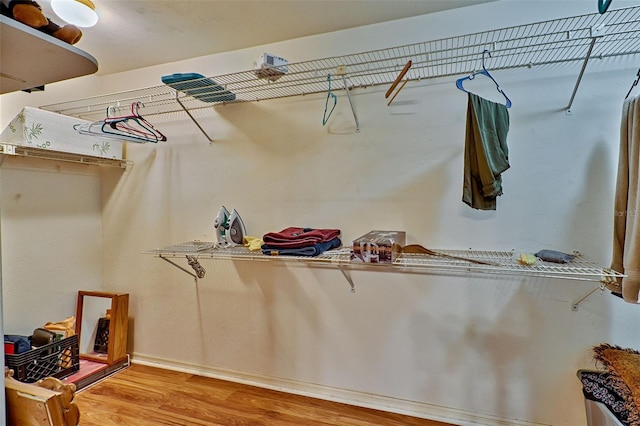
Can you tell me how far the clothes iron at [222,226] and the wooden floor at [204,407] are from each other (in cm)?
90

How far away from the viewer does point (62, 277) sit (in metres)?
2.21

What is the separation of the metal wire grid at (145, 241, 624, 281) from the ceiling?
48.5 inches

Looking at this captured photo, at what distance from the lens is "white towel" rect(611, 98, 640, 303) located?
1.15 m

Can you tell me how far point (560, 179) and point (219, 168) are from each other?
6.19ft

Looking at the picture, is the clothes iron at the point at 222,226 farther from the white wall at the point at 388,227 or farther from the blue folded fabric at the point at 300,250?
the blue folded fabric at the point at 300,250

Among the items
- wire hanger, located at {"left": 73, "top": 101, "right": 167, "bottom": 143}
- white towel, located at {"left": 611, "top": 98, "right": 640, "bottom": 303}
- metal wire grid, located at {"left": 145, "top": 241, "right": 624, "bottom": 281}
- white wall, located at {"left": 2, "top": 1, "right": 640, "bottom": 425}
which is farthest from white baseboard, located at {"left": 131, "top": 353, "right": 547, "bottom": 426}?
wire hanger, located at {"left": 73, "top": 101, "right": 167, "bottom": 143}

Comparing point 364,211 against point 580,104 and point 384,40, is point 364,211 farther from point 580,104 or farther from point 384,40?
point 580,104

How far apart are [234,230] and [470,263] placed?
50.8 inches

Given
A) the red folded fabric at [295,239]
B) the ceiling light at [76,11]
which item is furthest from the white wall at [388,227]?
the ceiling light at [76,11]

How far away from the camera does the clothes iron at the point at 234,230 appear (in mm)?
1924

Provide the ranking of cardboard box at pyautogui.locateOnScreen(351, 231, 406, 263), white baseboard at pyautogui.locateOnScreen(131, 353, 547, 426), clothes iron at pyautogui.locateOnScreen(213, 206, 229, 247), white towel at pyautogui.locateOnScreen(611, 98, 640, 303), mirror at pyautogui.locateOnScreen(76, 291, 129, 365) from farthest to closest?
mirror at pyautogui.locateOnScreen(76, 291, 129, 365), clothes iron at pyautogui.locateOnScreen(213, 206, 229, 247), white baseboard at pyautogui.locateOnScreen(131, 353, 547, 426), cardboard box at pyautogui.locateOnScreen(351, 231, 406, 263), white towel at pyautogui.locateOnScreen(611, 98, 640, 303)

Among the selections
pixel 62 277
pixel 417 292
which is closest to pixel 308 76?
pixel 417 292

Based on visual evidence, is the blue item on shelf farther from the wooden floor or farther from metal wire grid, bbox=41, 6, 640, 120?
the wooden floor

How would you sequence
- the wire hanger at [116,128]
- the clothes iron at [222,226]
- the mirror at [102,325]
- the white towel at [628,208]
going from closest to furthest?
the white towel at [628,208], the wire hanger at [116,128], the clothes iron at [222,226], the mirror at [102,325]
